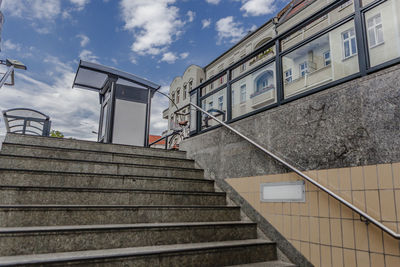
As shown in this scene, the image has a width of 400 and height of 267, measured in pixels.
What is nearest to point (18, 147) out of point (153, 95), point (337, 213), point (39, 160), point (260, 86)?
point (39, 160)

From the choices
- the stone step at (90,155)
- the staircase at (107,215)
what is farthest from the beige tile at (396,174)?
the stone step at (90,155)

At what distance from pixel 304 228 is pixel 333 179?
0.50m

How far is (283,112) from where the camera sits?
98.7 inches

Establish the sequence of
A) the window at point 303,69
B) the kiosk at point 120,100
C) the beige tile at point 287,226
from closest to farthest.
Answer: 1. the beige tile at point 287,226
2. the window at point 303,69
3. the kiosk at point 120,100

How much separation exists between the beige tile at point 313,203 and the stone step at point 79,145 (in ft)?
7.39

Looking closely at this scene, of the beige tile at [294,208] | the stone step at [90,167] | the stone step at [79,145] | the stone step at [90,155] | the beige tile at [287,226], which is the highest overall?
the stone step at [79,145]

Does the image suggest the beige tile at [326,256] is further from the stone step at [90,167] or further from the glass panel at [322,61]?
the stone step at [90,167]

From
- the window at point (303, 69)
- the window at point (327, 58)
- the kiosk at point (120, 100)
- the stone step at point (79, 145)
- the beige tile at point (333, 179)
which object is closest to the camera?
the beige tile at point (333, 179)

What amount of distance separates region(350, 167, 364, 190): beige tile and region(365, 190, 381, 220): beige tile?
7 cm

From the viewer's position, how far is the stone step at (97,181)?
2348 mm

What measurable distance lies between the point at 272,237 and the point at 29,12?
426 centimetres

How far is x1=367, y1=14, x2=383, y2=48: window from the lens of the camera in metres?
1.81

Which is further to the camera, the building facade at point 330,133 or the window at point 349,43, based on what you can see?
the window at point 349,43

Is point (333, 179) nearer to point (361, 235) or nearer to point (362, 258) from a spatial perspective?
point (361, 235)
